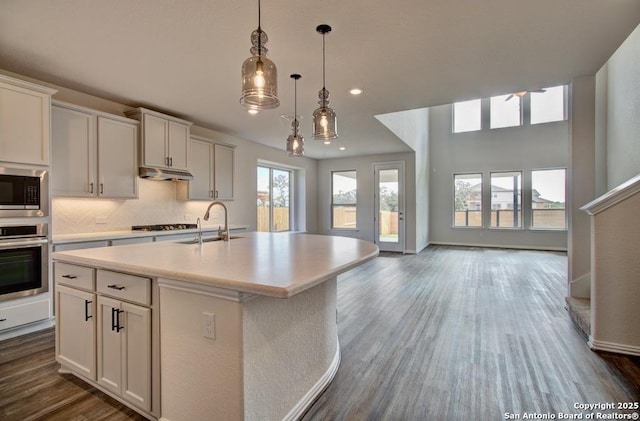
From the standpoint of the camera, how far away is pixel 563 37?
8.21 ft

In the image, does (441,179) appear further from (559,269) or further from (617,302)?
(617,302)

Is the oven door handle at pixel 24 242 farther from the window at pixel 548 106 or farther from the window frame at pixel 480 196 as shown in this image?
the window at pixel 548 106

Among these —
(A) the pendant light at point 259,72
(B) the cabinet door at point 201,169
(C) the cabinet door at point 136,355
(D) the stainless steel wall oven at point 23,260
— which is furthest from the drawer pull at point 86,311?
(B) the cabinet door at point 201,169

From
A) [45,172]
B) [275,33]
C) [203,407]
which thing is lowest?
[203,407]

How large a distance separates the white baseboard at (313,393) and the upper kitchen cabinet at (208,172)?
345cm

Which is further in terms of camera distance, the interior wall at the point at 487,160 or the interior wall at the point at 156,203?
the interior wall at the point at 487,160

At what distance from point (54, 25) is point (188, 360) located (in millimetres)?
2578

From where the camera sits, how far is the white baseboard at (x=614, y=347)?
249cm

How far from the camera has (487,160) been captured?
9.01 m

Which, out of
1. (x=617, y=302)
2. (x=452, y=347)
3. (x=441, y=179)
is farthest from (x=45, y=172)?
(x=441, y=179)

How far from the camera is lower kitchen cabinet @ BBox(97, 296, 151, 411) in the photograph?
174 cm

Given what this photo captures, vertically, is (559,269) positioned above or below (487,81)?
below

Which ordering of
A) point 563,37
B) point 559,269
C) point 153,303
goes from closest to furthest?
point 153,303, point 563,37, point 559,269

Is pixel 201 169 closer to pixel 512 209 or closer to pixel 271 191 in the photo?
pixel 271 191
